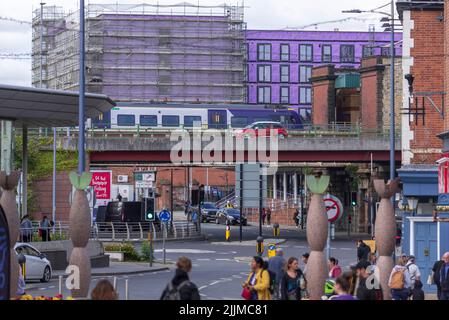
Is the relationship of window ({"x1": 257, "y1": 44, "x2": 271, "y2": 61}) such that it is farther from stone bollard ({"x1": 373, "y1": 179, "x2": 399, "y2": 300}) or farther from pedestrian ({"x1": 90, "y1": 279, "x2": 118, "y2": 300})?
pedestrian ({"x1": 90, "y1": 279, "x2": 118, "y2": 300})

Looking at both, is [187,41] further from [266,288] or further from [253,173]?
[266,288]

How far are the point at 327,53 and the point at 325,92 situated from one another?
96.4ft

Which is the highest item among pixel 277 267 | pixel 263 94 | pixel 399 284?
pixel 263 94

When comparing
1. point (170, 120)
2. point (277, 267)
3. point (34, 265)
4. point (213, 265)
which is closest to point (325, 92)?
point (170, 120)

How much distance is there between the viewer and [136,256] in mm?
54438

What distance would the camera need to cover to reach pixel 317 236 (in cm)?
2542

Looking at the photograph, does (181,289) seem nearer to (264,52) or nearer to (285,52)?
(264,52)

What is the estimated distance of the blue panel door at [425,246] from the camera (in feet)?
128

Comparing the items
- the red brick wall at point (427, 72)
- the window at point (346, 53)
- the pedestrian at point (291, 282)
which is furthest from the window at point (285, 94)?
the pedestrian at point (291, 282)

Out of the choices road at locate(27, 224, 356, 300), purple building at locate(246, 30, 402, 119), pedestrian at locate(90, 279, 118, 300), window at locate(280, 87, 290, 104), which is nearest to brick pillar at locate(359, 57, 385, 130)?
road at locate(27, 224, 356, 300)

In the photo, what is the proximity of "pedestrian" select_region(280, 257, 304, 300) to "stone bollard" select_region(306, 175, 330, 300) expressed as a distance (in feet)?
6.98

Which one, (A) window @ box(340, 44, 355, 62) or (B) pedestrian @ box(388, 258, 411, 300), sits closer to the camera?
(B) pedestrian @ box(388, 258, 411, 300)

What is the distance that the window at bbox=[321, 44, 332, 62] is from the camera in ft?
440

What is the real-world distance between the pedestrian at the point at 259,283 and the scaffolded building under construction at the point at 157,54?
98.8 m
